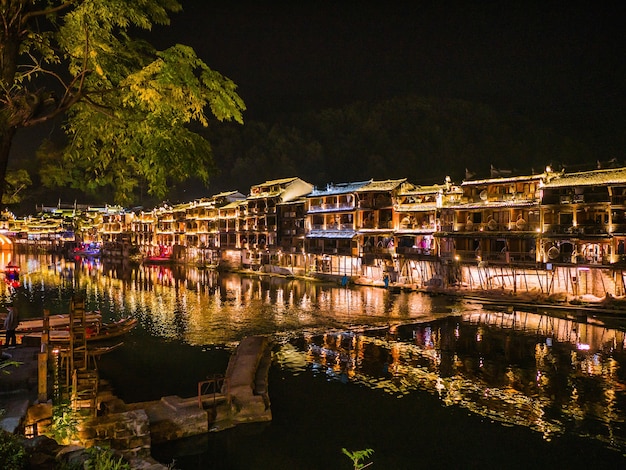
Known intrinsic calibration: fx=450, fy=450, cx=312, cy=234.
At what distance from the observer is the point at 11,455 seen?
6.89 m

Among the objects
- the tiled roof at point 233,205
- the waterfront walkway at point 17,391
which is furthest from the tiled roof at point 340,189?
the waterfront walkway at point 17,391

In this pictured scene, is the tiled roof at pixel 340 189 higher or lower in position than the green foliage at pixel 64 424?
higher

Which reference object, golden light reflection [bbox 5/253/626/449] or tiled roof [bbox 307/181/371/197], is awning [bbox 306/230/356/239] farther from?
golden light reflection [bbox 5/253/626/449]

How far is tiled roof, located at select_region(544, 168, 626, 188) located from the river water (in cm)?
1218

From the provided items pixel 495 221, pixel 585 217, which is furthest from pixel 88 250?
pixel 585 217

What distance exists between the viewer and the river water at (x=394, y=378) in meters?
15.8

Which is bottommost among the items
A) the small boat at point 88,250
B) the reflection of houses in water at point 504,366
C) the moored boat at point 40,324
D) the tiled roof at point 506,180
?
the reflection of houses in water at point 504,366

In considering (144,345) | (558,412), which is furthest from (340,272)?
(558,412)

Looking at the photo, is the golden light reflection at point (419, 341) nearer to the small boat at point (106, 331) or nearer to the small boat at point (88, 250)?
the small boat at point (106, 331)

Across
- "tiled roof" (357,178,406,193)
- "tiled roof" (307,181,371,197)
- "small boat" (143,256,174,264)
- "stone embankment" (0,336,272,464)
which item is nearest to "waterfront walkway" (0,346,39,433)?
"stone embankment" (0,336,272,464)

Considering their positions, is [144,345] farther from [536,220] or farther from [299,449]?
[536,220]

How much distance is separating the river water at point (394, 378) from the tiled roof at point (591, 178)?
1218 centimetres

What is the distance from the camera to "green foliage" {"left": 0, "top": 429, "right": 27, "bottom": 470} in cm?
672

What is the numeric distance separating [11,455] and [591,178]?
150 feet
